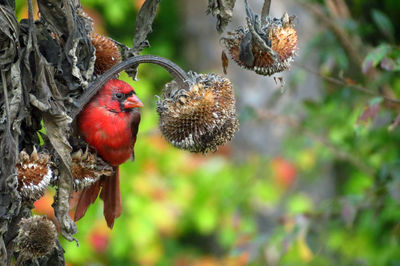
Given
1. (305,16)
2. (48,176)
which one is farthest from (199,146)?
(305,16)

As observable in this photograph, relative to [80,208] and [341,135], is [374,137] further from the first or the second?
[80,208]

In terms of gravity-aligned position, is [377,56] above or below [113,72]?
above

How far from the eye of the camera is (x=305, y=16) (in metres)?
4.61

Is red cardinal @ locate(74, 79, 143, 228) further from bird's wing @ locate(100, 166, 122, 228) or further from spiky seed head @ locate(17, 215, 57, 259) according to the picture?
spiky seed head @ locate(17, 215, 57, 259)

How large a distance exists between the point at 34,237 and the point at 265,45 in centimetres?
57

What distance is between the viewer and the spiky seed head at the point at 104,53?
1331 millimetres

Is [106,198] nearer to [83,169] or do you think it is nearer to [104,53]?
[83,169]

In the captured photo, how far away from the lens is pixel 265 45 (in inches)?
47.5

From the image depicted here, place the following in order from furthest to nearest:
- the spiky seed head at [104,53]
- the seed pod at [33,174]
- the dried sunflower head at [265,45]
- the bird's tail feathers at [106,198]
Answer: the bird's tail feathers at [106,198] → the spiky seed head at [104,53] → the dried sunflower head at [265,45] → the seed pod at [33,174]

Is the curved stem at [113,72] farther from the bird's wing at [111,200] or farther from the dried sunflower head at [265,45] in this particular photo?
the bird's wing at [111,200]

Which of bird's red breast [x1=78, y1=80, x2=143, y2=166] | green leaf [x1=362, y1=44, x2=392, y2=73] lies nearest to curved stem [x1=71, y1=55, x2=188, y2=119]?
bird's red breast [x1=78, y1=80, x2=143, y2=166]

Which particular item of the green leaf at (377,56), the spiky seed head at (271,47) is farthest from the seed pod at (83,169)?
the green leaf at (377,56)

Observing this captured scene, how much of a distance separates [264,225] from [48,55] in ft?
12.1

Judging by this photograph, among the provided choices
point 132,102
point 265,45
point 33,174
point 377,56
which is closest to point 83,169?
point 33,174
